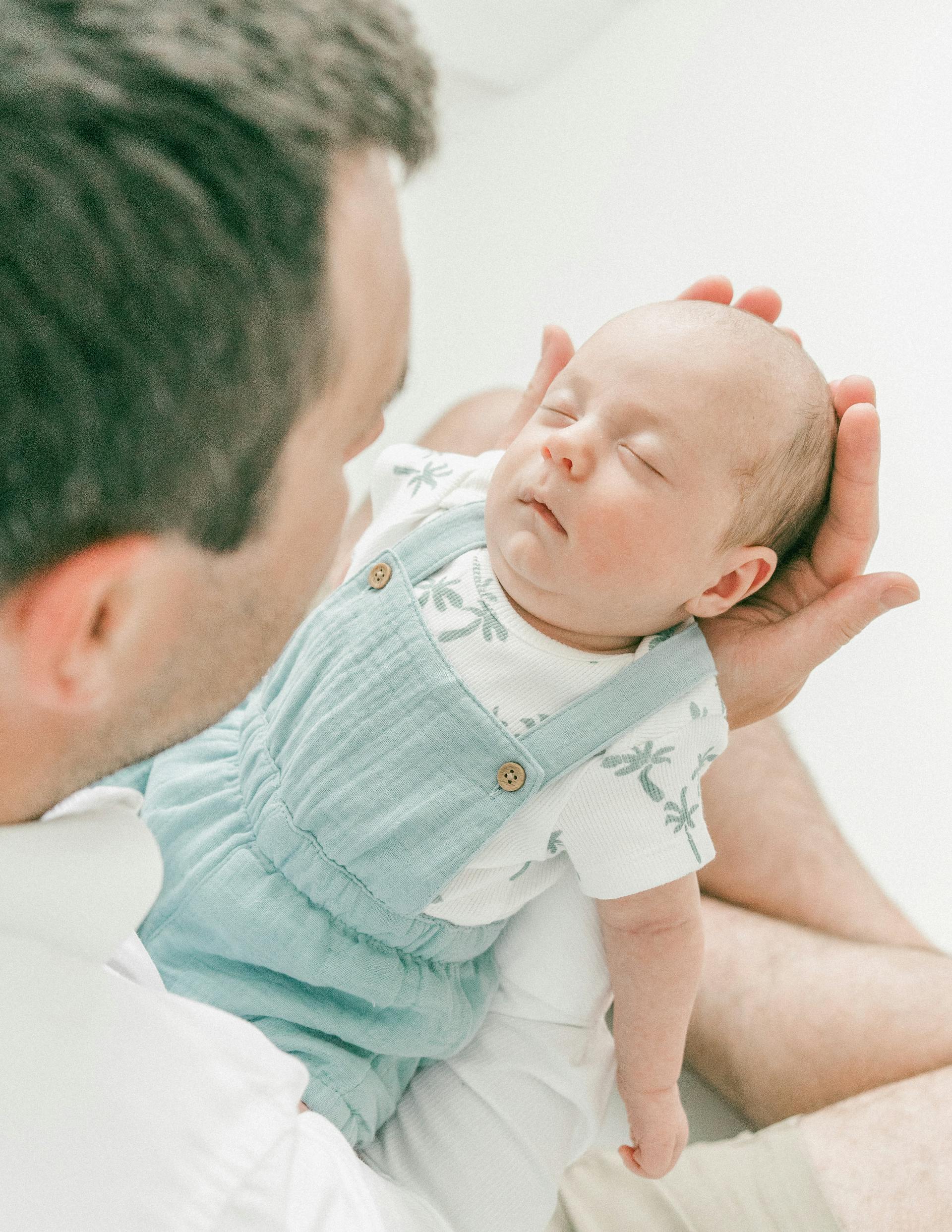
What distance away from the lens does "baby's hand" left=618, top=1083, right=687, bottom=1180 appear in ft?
2.73

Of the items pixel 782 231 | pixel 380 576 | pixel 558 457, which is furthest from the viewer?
pixel 782 231

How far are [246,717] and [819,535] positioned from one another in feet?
1.62

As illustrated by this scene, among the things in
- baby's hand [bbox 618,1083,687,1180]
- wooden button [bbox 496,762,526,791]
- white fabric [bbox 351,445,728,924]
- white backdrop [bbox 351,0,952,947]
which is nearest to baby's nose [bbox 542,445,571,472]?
white fabric [bbox 351,445,728,924]

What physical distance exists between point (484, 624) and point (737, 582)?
0.19 m

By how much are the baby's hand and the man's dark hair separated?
62cm

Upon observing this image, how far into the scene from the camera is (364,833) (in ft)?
2.57

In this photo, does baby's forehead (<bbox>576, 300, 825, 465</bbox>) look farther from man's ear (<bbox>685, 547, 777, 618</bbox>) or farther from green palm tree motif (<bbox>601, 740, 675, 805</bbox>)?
green palm tree motif (<bbox>601, 740, 675, 805</bbox>)

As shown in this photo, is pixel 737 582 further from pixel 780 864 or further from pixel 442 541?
pixel 780 864

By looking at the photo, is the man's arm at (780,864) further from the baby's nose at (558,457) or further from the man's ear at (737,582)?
the baby's nose at (558,457)

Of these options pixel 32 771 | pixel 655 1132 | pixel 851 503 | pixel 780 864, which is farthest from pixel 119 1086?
pixel 780 864

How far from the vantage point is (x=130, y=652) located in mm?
475

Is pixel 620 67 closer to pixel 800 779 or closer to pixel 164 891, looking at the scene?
pixel 800 779

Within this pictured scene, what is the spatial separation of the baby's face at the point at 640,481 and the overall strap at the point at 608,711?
40 mm

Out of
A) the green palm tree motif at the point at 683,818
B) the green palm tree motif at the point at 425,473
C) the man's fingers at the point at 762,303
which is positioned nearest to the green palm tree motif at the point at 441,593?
the green palm tree motif at the point at 425,473
